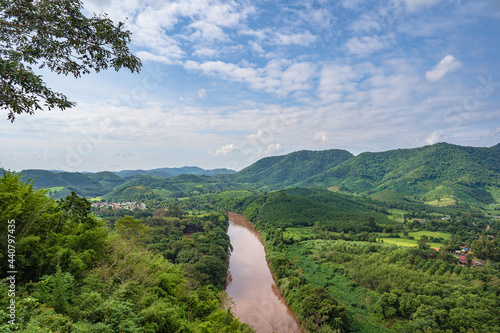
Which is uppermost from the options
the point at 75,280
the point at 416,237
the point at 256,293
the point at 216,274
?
the point at 75,280

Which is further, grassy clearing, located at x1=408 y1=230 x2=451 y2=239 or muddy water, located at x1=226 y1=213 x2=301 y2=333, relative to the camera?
grassy clearing, located at x1=408 y1=230 x2=451 y2=239

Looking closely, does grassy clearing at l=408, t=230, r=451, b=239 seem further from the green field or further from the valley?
the valley

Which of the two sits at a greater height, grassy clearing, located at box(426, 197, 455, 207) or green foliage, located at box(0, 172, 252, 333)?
green foliage, located at box(0, 172, 252, 333)

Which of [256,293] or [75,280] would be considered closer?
[75,280]

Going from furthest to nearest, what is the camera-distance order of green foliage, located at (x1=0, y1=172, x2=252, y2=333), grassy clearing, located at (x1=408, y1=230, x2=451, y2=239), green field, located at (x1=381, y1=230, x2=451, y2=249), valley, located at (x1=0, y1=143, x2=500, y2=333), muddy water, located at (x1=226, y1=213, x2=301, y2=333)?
1. grassy clearing, located at (x1=408, y1=230, x2=451, y2=239)
2. green field, located at (x1=381, y1=230, x2=451, y2=249)
3. muddy water, located at (x1=226, y1=213, x2=301, y2=333)
4. valley, located at (x1=0, y1=143, x2=500, y2=333)
5. green foliage, located at (x1=0, y1=172, x2=252, y2=333)

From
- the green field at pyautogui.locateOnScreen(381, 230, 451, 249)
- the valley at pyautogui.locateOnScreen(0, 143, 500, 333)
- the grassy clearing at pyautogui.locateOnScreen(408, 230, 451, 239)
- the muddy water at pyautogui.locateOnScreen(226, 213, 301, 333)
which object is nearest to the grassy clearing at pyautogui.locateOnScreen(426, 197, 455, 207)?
the valley at pyautogui.locateOnScreen(0, 143, 500, 333)

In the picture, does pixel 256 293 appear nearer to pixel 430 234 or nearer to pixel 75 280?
pixel 75 280

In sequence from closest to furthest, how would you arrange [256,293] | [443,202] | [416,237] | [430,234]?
[256,293] → [416,237] → [430,234] → [443,202]

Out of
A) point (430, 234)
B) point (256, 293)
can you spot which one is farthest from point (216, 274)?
point (430, 234)
